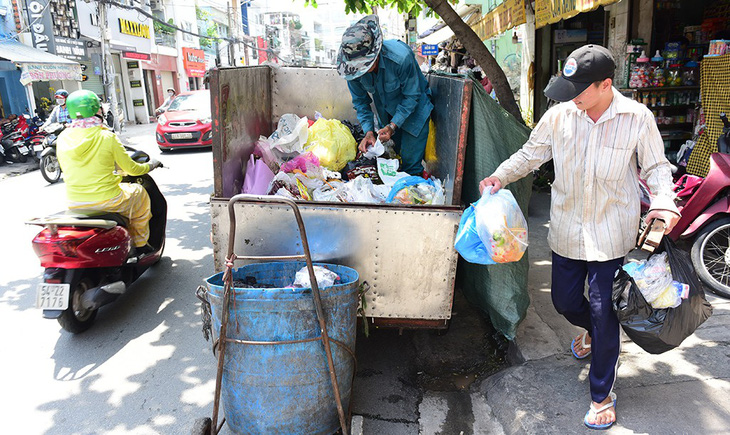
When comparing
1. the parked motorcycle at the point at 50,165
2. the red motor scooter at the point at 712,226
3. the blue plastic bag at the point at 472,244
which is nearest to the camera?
the blue plastic bag at the point at 472,244

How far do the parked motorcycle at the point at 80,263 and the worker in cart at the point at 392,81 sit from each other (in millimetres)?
2006

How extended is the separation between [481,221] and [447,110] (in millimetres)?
1360

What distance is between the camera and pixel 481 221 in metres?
2.53


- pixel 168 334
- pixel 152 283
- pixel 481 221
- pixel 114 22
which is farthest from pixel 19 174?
pixel 114 22

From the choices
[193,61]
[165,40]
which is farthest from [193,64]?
[165,40]

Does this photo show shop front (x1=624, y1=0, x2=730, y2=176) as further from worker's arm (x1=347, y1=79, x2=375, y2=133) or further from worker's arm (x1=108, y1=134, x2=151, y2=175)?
worker's arm (x1=108, y1=134, x2=151, y2=175)

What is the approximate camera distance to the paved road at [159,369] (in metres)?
2.96

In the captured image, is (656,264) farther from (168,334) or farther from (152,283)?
(152,283)

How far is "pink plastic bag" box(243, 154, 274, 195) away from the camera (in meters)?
3.76

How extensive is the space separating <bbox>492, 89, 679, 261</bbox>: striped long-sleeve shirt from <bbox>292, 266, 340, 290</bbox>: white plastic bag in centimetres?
111

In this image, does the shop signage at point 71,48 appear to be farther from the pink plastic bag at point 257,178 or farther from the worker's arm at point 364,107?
the pink plastic bag at point 257,178

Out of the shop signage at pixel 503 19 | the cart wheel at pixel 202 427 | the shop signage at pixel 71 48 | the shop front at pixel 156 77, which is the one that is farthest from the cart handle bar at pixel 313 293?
the shop front at pixel 156 77

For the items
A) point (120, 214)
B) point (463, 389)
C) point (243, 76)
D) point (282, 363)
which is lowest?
point (463, 389)

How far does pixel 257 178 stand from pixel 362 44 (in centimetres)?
127
